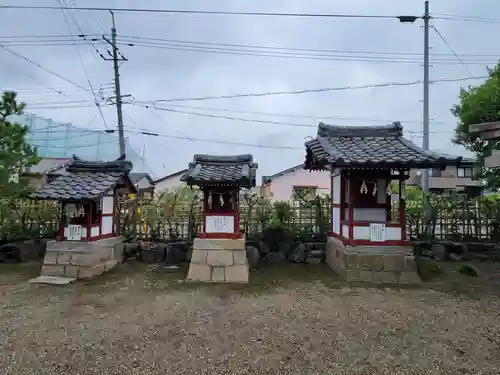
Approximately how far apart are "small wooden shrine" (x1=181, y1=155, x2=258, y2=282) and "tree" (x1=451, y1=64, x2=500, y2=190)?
24.9 feet

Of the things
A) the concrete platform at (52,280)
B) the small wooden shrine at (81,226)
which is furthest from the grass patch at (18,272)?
the small wooden shrine at (81,226)

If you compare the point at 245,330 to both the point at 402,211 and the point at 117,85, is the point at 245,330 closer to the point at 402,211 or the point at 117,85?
the point at 402,211

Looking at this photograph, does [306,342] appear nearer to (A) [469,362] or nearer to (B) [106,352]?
(A) [469,362]

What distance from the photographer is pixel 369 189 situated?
376 inches

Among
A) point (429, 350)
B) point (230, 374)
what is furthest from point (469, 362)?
point (230, 374)

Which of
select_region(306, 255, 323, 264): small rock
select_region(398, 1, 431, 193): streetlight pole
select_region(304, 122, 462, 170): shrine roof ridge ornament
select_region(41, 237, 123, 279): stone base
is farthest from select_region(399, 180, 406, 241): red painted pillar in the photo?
select_region(398, 1, 431, 193): streetlight pole

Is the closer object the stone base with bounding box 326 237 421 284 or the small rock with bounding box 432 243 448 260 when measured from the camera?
the stone base with bounding box 326 237 421 284

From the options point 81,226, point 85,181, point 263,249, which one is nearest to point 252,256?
point 263,249

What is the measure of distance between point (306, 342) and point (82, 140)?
39828 mm

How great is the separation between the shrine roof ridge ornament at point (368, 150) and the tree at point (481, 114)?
3391 mm

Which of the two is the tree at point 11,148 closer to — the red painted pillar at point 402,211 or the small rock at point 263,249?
the small rock at point 263,249

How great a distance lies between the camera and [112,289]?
852 cm

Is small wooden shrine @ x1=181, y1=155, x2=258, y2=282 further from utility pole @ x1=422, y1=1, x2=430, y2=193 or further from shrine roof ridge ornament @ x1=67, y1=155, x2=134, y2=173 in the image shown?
utility pole @ x1=422, y1=1, x2=430, y2=193

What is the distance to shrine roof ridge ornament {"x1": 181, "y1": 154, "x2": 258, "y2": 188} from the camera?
9195mm
